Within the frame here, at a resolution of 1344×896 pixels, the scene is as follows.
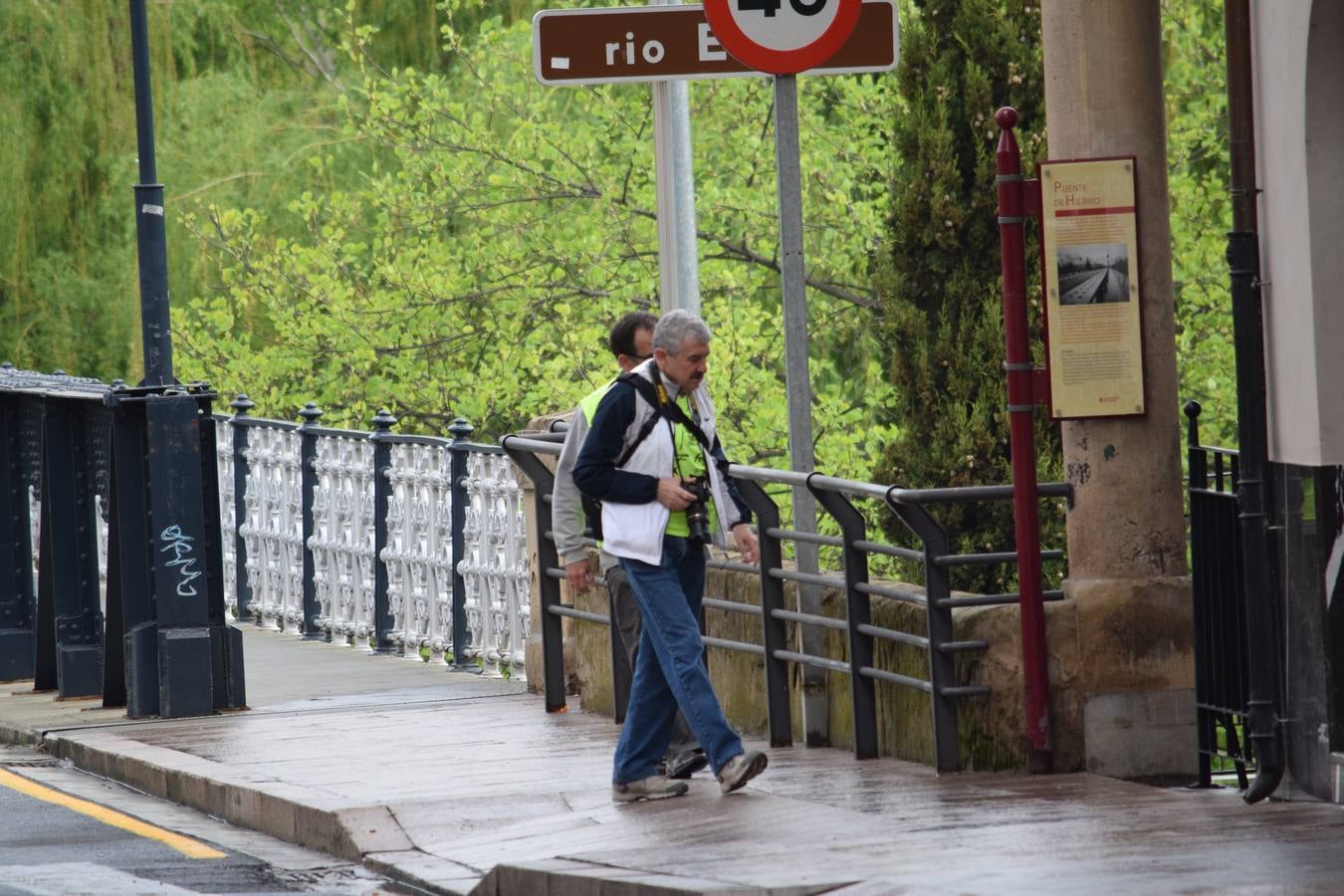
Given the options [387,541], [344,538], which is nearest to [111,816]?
[387,541]

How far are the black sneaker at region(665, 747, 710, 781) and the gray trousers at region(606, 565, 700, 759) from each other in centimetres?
4

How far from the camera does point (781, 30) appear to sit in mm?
9508

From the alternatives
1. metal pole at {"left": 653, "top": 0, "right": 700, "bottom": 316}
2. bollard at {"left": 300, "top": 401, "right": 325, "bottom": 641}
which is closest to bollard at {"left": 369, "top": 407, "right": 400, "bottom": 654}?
bollard at {"left": 300, "top": 401, "right": 325, "bottom": 641}

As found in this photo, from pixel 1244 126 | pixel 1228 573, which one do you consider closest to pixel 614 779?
pixel 1228 573

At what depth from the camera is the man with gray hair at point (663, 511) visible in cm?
910

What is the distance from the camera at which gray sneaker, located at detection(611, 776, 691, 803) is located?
9.13 m

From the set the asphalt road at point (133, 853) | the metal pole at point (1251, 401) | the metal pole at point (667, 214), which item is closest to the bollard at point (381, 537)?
the metal pole at point (667, 214)

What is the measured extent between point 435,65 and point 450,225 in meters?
2.70

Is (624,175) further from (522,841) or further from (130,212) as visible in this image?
(522,841)

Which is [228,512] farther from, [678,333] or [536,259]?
[678,333]

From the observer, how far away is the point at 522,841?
8453 millimetres

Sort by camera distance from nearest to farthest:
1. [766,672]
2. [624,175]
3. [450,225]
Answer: [766,672] → [624,175] → [450,225]

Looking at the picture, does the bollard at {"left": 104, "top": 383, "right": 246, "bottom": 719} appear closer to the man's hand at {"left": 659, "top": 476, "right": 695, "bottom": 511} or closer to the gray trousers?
the gray trousers

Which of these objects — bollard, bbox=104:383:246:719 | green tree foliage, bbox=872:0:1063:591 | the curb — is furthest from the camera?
green tree foliage, bbox=872:0:1063:591
